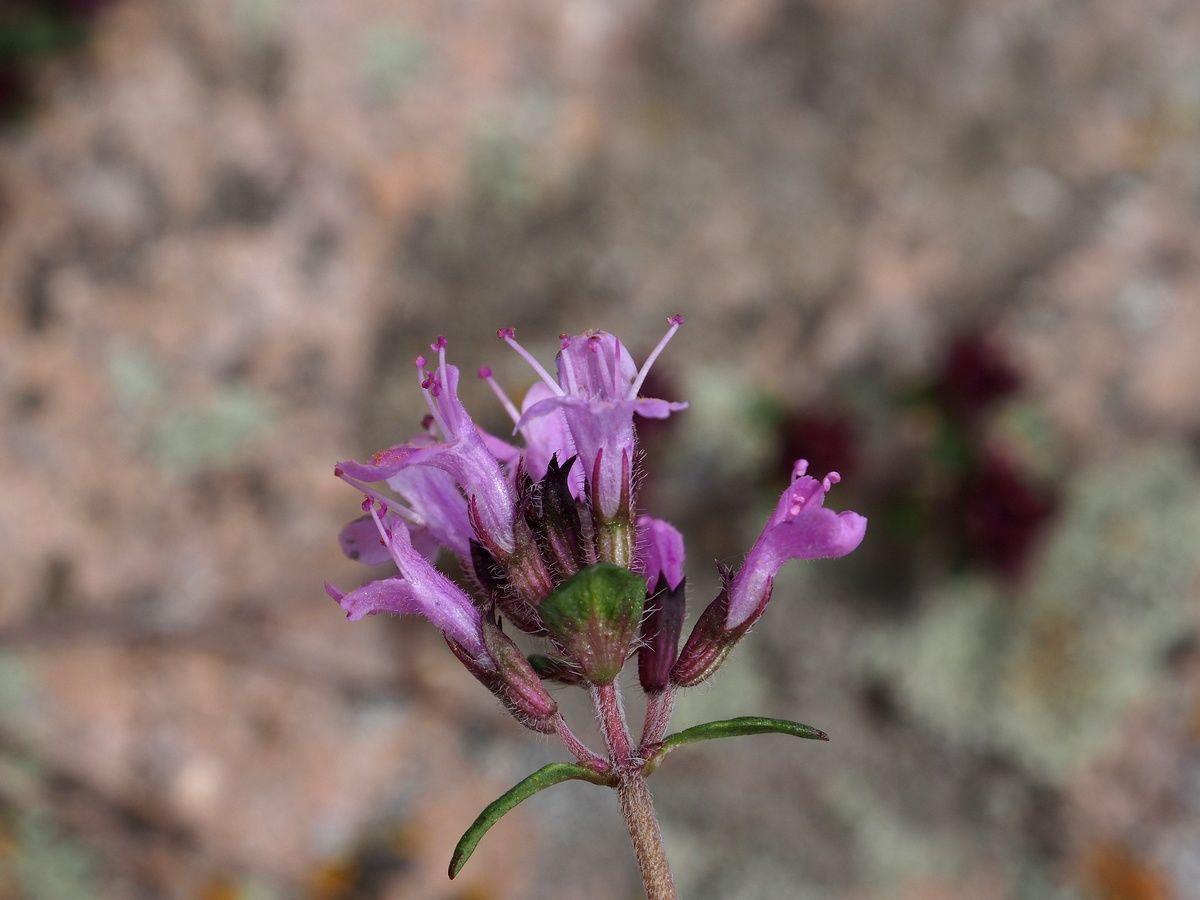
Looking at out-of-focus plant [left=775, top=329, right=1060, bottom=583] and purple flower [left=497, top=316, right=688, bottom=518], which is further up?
out-of-focus plant [left=775, top=329, right=1060, bottom=583]

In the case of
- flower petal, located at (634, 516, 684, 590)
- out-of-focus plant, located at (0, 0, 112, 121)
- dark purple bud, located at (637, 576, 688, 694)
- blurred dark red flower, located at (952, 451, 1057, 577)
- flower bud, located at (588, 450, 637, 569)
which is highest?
out-of-focus plant, located at (0, 0, 112, 121)

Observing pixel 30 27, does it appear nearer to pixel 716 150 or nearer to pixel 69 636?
pixel 69 636

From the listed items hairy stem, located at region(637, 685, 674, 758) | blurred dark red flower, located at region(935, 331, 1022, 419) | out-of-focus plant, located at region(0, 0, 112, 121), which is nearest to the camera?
hairy stem, located at region(637, 685, 674, 758)

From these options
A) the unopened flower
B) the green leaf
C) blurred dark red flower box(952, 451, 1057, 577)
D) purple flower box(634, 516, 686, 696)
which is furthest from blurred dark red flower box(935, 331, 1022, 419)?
the green leaf

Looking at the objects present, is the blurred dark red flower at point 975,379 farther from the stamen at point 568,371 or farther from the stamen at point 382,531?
the stamen at point 382,531

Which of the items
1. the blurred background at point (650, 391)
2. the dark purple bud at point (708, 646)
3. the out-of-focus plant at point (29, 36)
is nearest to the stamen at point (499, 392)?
the dark purple bud at point (708, 646)

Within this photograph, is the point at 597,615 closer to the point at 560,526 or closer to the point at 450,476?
the point at 560,526

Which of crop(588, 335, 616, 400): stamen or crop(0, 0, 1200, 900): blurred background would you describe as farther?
crop(0, 0, 1200, 900): blurred background

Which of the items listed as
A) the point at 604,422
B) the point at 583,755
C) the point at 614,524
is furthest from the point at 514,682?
the point at 604,422

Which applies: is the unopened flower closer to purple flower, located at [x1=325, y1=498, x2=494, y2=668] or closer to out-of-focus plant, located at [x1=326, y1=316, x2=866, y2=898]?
out-of-focus plant, located at [x1=326, y1=316, x2=866, y2=898]
